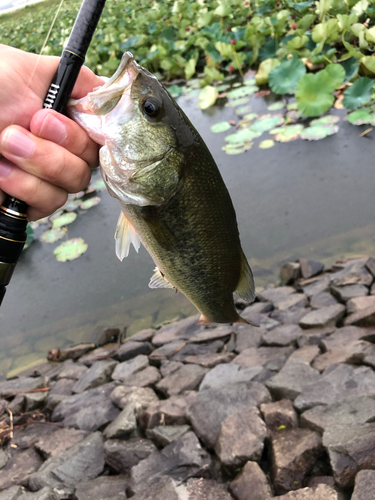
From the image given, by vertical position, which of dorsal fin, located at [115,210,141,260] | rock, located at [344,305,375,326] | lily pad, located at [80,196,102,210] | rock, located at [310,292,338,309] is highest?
dorsal fin, located at [115,210,141,260]

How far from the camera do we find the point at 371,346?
303cm

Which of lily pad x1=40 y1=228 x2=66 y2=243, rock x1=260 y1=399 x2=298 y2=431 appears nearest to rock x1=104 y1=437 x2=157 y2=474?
rock x1=260 y1=399 x2=298 y2=431

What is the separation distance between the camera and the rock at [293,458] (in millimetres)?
2236

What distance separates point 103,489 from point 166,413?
63cm

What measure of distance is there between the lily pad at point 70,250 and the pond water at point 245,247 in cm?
8

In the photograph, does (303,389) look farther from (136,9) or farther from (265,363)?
(136,9)

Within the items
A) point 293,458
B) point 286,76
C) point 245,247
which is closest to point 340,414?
point 293,458

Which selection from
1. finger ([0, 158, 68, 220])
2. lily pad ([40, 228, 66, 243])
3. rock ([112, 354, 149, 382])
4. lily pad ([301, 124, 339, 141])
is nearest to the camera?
finger ([0, 158, 68, 220])

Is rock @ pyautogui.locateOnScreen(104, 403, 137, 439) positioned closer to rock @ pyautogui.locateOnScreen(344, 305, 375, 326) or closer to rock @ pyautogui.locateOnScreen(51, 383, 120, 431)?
rock @ pyautogui.locateOnScreen(51, 383, 120, 431)

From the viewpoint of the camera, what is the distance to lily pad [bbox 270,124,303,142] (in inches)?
242

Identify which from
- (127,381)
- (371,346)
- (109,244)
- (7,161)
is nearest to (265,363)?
(371,346)

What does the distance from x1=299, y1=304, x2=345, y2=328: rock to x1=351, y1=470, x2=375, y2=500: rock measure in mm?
1720

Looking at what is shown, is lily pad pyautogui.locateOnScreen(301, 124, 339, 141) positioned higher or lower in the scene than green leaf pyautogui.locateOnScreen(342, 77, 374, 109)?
lower

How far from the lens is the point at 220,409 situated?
2814 millimetres
